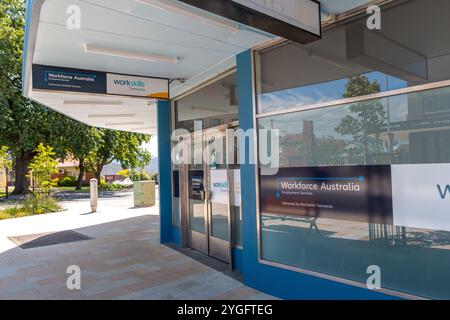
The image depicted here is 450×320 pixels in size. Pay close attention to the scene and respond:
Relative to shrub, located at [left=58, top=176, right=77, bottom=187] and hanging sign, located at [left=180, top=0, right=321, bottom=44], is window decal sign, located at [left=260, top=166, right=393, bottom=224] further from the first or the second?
shrub, located at [left=58, top=176, right=77, bottom=187]

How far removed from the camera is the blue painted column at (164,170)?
8250 millimetres

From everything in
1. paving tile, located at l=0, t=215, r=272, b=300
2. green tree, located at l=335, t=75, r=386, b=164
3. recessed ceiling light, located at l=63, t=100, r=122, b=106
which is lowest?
paving tile, located at l=0, t=215, r=272, b=300

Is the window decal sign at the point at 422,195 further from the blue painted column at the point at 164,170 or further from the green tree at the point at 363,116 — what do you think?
the blue painted column at the point at 164,170

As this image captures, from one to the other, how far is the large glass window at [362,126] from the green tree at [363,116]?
0.03ft

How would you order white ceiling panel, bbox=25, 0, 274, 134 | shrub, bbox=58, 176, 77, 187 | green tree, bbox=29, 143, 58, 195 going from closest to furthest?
white ceiling panel, bbox=25, 0, 274, 134
green tree, bbox=29, 143, 58, 195
shrub, bbox=58, 176, 77, 187

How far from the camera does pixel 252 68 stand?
500 centimetres

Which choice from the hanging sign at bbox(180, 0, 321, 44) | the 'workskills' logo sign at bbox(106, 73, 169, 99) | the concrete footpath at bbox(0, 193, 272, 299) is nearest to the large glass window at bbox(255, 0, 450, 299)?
the hanging sign at bbox(180, 0, 321, 44)

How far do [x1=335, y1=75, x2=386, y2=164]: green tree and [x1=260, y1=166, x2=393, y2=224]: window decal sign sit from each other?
0.25 meters

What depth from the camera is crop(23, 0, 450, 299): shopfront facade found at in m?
3.24

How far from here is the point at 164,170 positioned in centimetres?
827

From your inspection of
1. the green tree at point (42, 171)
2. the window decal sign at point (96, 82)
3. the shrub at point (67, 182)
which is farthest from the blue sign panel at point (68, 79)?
the shrub at point (67, 182)

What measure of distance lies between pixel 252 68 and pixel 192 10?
1469 millimetres

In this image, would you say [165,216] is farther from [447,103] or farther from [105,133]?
[105,133]
